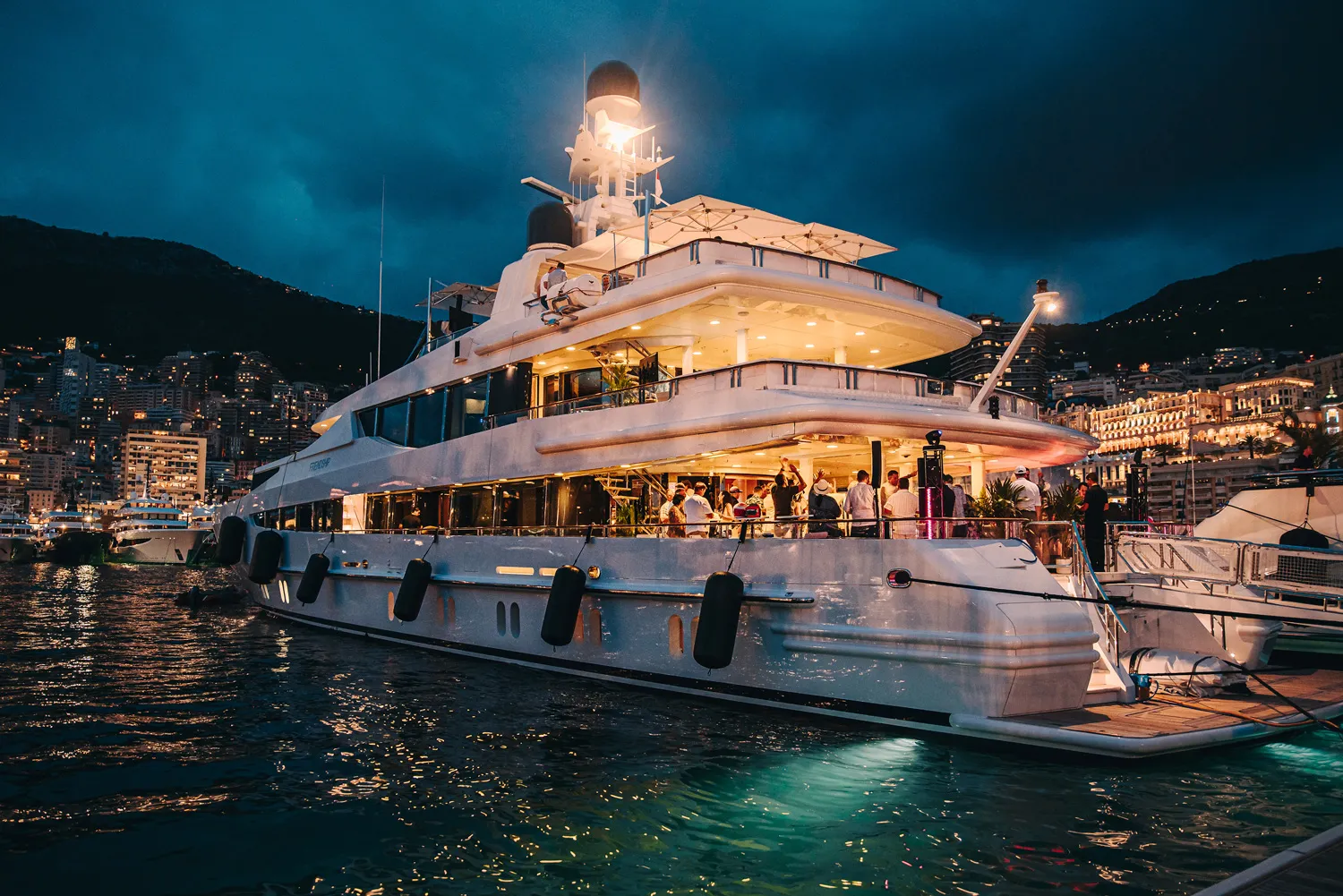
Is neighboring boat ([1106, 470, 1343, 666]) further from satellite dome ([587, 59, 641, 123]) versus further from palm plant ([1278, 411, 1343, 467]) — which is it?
palm plant ([1278, 411, 1343, 467])

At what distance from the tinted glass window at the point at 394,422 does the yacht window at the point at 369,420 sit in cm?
19

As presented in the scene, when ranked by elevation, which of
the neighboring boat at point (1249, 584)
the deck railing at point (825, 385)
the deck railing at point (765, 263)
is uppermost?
the deck railing at point (765, 263)

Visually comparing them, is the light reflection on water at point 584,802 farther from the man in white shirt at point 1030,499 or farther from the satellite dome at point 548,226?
the satellite dome at point 548,226

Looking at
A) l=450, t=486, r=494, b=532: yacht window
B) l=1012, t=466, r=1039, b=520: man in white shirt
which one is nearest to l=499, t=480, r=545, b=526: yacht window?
l=450, t=486, r=494, b=532: yacht window

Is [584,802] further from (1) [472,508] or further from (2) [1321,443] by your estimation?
(2) [1321,443]

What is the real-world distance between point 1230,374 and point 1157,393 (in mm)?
38426

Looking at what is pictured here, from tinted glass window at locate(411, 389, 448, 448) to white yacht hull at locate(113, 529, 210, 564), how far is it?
73323mm

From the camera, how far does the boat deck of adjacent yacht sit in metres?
7.18

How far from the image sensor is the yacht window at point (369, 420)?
61.4ft

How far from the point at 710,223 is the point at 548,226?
406 centimetres

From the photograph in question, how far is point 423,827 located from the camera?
625cm

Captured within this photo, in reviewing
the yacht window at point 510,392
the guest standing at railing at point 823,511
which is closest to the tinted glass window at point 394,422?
the yacht window at point 510,392

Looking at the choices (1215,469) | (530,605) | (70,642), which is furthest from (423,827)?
(1215,469)

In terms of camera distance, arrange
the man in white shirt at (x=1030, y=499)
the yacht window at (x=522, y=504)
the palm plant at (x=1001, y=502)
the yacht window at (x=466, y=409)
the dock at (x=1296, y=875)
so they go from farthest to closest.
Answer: the yacht window at (x=466, y=409)
the yacht window at (x=522, y=504)
the man in white shirt at (x=1030, y=499)
the palm plant at (x=1001, y=502)
the dock at (x=1296, y=875)
